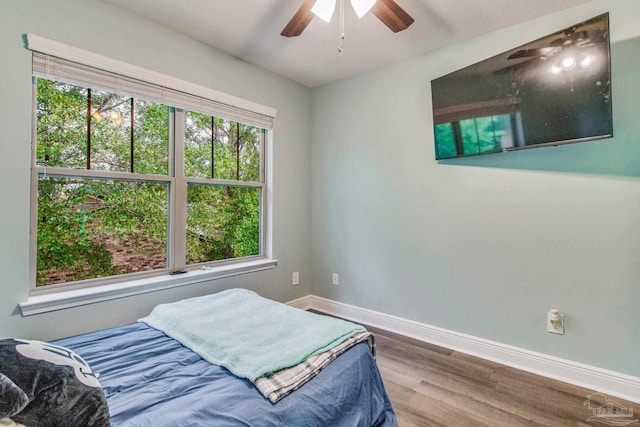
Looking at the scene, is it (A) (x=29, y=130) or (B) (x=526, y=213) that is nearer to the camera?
(A) (x=29, y=130)

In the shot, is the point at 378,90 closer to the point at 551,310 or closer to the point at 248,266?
the point at 248,266

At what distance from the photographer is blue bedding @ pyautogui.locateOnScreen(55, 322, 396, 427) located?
1044 mm

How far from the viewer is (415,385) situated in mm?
1941

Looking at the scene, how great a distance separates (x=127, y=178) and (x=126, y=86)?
61 centimetres

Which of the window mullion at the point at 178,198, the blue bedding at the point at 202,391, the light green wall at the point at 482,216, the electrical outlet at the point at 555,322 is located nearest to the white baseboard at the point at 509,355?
the light green wall at the point at 482,216

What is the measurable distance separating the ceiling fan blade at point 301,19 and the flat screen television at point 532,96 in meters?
1.16

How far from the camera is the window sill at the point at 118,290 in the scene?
67.1 inches

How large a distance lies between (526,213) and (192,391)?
2.29m

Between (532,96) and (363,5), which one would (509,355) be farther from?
(363,5)

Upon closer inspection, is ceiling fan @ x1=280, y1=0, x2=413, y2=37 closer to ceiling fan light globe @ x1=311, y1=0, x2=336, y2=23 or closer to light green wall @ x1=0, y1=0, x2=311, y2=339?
ceiling fan light globe @ x1=311, y1=0, x2=336, y2=23

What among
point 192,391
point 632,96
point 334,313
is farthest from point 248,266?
point 632,96

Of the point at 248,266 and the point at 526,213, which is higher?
the point at 526,213

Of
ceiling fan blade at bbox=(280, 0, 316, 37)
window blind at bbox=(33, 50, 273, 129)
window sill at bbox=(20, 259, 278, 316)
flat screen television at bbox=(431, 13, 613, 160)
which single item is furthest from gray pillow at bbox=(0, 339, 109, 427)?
flat screen television at bbox=(431, 13, 613, 160)

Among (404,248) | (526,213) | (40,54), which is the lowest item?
(404,248)
